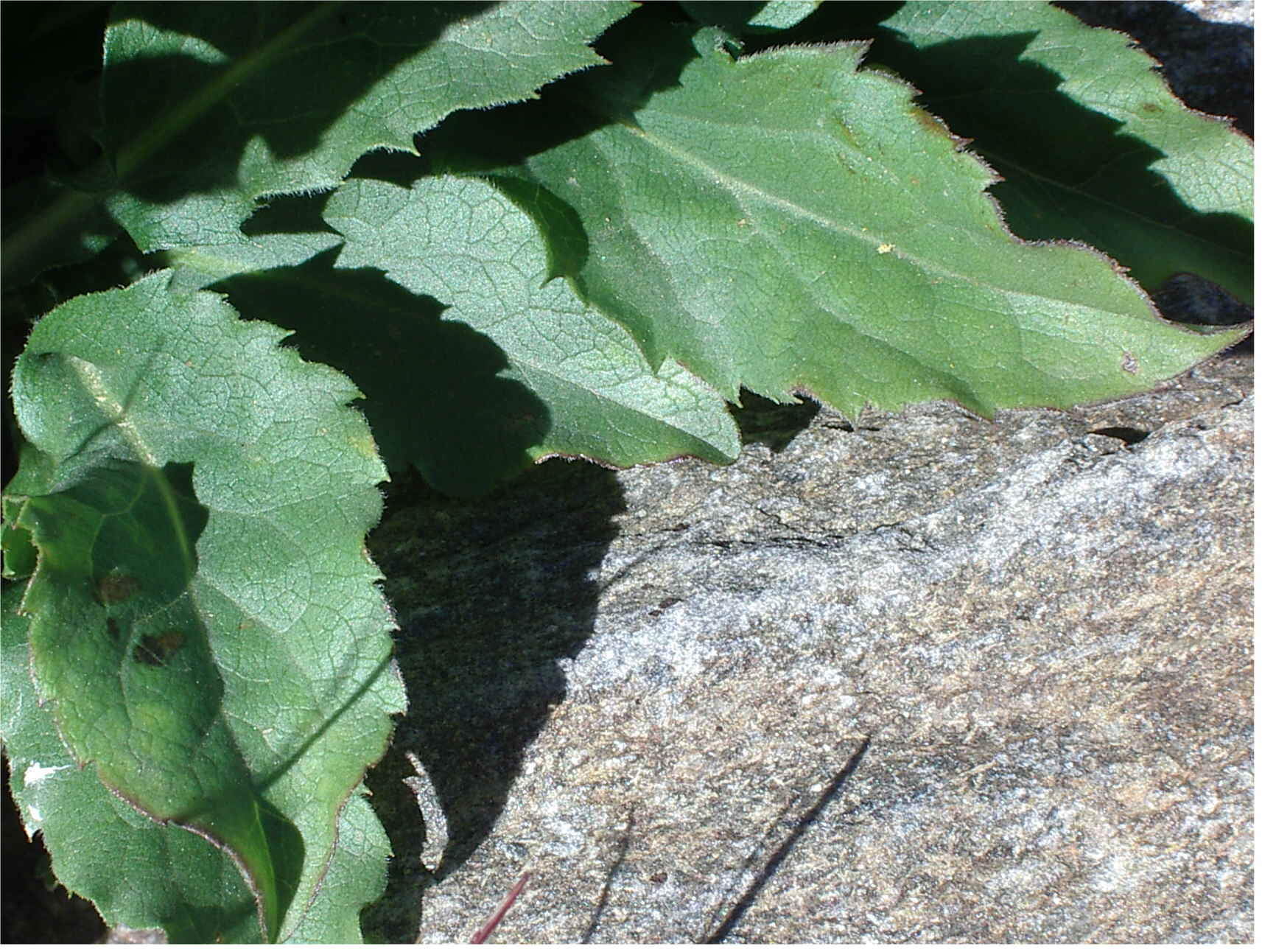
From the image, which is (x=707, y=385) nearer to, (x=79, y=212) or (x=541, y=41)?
(x=541, y=41)

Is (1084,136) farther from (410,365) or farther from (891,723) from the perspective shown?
(410,365)

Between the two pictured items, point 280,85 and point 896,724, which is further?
point 896,724

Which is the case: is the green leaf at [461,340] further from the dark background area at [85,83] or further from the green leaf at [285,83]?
the dark background area at [85,83]

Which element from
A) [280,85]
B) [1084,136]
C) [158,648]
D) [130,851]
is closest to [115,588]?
[158,648]

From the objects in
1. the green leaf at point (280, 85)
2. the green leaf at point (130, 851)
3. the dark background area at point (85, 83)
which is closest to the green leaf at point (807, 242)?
the green leaf at point (280, 85)

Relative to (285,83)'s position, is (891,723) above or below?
below

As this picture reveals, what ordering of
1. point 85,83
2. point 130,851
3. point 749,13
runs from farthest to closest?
point 85,83 < point 749,13 < point 130,851

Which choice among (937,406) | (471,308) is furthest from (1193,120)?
(471,308)
